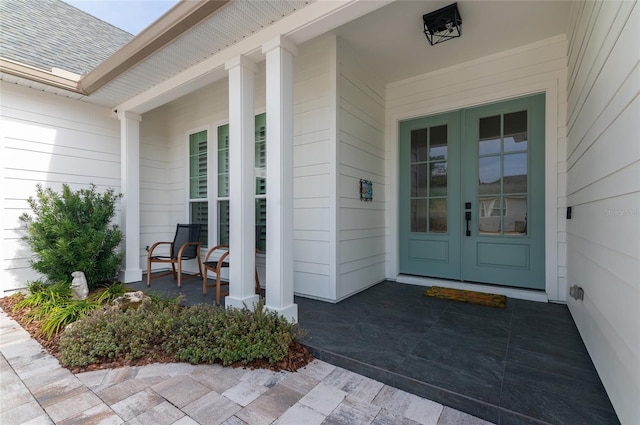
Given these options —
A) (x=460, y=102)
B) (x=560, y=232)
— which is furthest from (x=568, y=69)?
(x=560, y=232)

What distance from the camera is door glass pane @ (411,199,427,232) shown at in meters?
4.00

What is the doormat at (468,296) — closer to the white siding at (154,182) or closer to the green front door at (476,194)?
the green front door at (476,194)

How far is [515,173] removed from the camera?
3432mm

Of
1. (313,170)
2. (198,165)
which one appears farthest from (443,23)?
(198,165)

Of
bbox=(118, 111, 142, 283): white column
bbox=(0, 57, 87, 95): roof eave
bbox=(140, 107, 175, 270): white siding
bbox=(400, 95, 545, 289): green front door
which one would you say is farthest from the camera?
bbox=(140, 107, 175, 270): white siding

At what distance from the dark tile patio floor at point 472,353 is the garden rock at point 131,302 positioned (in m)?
0.44

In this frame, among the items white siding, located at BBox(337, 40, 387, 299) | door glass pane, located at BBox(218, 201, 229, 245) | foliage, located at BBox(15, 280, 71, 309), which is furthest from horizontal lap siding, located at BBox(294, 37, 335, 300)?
foliage, located at BBox(15, 280, 71, 309)

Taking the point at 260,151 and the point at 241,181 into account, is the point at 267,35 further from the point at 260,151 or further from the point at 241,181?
the point at 260,151

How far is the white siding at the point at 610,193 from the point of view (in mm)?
1245

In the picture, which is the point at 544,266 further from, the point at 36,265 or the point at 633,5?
the point at 36,265

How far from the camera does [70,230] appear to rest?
3.49 metres

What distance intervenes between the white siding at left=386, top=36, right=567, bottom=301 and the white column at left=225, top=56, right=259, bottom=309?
7.27 feet

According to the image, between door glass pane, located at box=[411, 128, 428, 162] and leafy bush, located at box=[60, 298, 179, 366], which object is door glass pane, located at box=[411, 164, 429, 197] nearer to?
door glass pane, located at box=[411, 128, 428, 162]

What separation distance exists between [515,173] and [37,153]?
5.97 meters
